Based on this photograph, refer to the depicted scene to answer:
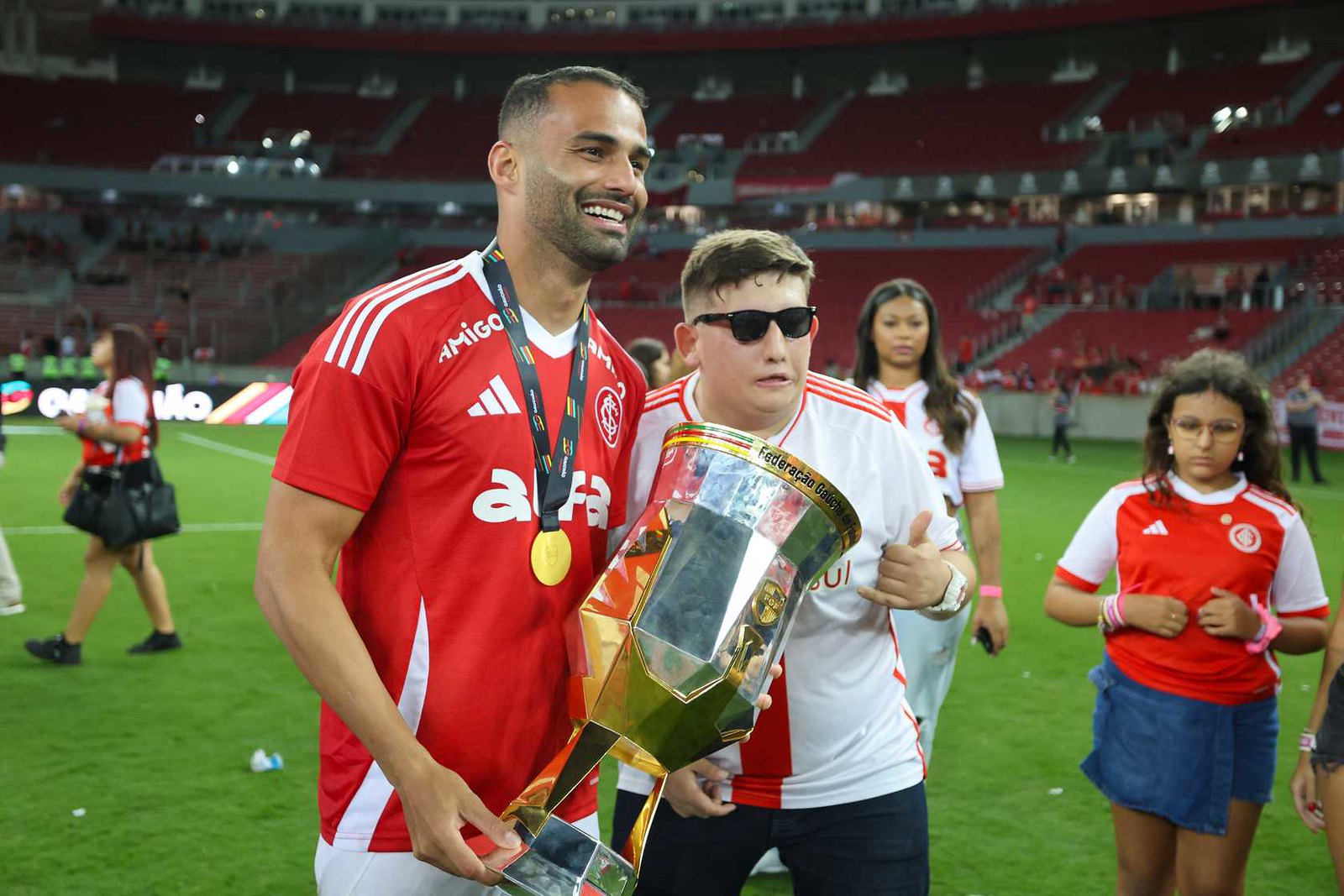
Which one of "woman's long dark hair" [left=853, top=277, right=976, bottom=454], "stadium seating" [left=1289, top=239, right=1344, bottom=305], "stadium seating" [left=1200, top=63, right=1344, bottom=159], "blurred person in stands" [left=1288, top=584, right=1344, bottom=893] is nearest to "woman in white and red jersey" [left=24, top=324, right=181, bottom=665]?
"woman's long dark hair" [left=853, top=277, right=976, bottom=454]

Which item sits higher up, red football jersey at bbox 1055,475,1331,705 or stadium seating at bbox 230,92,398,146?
stadium seating at bbox 230,92,398,146

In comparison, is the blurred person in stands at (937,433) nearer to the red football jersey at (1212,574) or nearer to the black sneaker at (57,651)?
the red football jersey at (1212,574)

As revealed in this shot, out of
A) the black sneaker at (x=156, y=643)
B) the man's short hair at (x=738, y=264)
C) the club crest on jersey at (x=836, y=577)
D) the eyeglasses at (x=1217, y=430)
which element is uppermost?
the man's short hair at (x=738, y=264)

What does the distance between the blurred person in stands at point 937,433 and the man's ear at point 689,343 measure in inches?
97.3

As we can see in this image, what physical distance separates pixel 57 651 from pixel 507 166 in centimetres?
656

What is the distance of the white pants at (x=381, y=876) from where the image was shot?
7.44 feet

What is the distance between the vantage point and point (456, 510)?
2.24 m

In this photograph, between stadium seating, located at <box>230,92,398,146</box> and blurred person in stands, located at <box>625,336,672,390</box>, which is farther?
stadium seating, located at <box>230,92,398,146</box>

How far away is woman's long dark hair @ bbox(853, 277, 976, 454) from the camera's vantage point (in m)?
5.20

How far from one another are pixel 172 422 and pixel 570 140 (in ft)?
90.5

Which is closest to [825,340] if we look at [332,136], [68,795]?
[332,136]

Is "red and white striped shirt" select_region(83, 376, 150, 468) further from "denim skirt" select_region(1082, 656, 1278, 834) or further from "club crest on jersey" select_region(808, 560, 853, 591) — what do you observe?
"denim skirt" select_region(1082, 656, 1278, 834)

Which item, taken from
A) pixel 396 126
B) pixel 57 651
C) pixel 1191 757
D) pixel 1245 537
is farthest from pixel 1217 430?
pixel 396 126

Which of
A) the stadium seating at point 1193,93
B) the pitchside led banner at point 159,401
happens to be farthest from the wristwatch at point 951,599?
the stadium seating at point 1193,93
